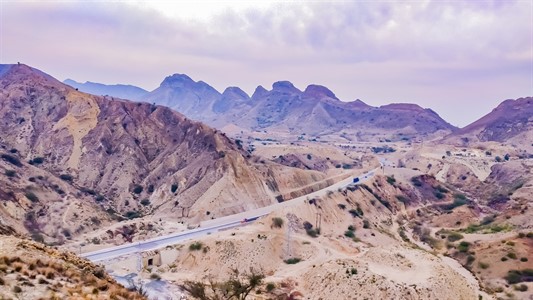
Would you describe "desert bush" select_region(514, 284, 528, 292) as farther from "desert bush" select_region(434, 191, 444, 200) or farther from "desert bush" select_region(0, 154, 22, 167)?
"desert bush" select_region(0, 154, 22, 167)

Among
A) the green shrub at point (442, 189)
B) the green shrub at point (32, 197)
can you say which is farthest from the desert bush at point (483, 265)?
the green shrub at point (32, 197)

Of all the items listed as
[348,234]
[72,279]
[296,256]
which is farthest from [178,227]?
[72,279]

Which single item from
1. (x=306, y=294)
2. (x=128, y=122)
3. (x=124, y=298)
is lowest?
(x=306, y=294)

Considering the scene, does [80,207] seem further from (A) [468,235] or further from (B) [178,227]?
(A) [468,235]

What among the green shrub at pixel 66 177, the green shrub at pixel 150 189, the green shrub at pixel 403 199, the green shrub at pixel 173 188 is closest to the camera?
the green shrub at pixel 66 177

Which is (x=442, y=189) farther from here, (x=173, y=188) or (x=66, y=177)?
(x=66, y=177)

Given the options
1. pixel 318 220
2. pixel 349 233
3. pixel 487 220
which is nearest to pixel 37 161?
pixel 318 220

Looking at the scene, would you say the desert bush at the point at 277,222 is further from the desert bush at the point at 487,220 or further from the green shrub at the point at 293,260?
the desert bush at the point at 487,220

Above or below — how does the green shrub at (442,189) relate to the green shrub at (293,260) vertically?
above
